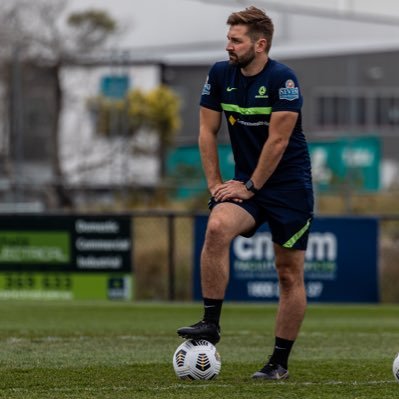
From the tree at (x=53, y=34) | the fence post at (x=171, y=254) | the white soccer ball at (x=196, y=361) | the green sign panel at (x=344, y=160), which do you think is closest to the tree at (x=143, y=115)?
the tree at (x=53, y=34)

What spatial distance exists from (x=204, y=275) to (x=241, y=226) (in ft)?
1.15

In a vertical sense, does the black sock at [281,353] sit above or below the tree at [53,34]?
below

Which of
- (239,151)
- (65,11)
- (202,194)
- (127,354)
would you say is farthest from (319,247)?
(65,11)

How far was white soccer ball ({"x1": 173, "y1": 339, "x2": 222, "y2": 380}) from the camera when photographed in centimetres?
674

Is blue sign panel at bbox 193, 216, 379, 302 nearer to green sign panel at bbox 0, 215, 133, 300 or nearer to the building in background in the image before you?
green sign panel at bbox 0, 215, 133, 300

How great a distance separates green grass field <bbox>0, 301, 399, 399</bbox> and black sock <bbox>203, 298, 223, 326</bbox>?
0.35 m

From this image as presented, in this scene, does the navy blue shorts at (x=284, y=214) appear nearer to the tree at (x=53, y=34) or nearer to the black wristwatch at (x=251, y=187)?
the black wristwatch at (x=251, y=187)

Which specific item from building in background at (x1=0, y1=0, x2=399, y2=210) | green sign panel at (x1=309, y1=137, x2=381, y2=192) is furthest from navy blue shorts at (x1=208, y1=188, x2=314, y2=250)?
building in background at (x1=0, y1=0, x2=399, y2=210)

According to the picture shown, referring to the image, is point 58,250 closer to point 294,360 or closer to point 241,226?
point 294,360

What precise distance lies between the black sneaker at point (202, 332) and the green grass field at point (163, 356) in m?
0.25

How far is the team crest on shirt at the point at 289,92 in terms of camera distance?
6.93 meters

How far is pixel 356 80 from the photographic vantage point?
29.8 metres

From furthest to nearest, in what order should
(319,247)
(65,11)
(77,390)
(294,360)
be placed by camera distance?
(65,11) < (319,247) < (294,360) < (77,390)

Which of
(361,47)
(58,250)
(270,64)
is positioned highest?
(361,47)
